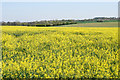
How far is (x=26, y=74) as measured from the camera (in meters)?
3.97

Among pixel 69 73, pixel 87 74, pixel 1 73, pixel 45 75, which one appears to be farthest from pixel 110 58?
pixel 1 73

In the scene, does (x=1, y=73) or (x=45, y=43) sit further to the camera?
(x=45, y=43)

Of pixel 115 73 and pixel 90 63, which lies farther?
pixel 90 63

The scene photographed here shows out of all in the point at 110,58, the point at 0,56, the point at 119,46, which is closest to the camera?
the point at 110,58

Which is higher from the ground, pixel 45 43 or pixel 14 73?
pixel 45 43

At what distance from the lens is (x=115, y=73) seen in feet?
13.2

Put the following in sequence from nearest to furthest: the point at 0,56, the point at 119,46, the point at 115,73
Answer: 1. the point at 115,73
2. the point at 0,56
3. the point at 119,46

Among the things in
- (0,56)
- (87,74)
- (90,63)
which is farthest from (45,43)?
(87,74)

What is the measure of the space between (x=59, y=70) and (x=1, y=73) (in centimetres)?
166

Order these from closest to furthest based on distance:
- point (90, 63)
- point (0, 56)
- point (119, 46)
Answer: point (90, 63), point (0, 56), point (119, 46)

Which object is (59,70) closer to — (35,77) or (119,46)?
(35,77)

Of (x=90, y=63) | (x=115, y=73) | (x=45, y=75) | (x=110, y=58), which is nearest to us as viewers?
(x=45, y=75)

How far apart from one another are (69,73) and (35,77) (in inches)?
36.5

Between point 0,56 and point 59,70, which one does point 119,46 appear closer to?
point 59,70
